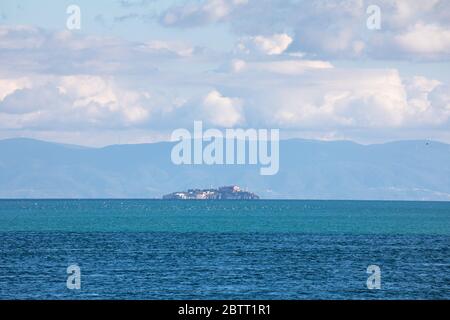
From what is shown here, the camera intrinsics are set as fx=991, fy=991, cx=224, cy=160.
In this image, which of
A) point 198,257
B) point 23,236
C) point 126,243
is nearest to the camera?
point 198,257

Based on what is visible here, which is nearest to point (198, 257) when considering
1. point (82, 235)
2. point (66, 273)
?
point (66, 273)

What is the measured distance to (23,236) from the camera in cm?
14650

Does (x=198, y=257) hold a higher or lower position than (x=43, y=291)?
higher
